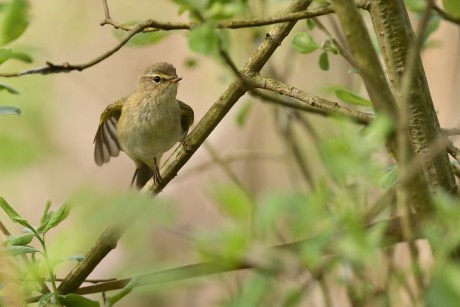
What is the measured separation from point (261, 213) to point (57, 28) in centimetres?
421

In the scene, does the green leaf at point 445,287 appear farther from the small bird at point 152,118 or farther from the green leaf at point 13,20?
the small bird at point 152,118

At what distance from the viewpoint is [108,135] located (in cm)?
338

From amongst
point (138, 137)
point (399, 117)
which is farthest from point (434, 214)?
point (138, 137)

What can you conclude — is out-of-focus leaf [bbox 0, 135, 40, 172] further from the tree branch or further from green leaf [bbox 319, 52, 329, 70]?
green leaf [bbox 319, 52, 329, 70]

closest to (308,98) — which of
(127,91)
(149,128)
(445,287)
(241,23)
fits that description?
(241,23)

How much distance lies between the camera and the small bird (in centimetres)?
300

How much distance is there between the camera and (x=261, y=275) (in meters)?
0.82

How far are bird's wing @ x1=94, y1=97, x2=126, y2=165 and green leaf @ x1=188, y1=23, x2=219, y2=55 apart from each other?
2197mm

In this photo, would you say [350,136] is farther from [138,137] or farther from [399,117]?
[138,137]

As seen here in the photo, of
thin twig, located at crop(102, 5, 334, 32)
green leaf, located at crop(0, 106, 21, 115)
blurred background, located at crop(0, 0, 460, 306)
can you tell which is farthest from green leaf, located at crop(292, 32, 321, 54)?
blurred background, located at crop(0, 0, 460, 306)

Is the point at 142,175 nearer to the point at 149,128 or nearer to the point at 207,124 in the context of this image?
the point at 149,128

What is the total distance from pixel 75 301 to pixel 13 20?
48cm

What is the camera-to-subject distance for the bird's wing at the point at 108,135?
3.14 metres

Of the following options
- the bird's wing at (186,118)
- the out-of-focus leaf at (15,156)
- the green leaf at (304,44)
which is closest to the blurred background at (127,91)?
the bird's wing at (186,118)
